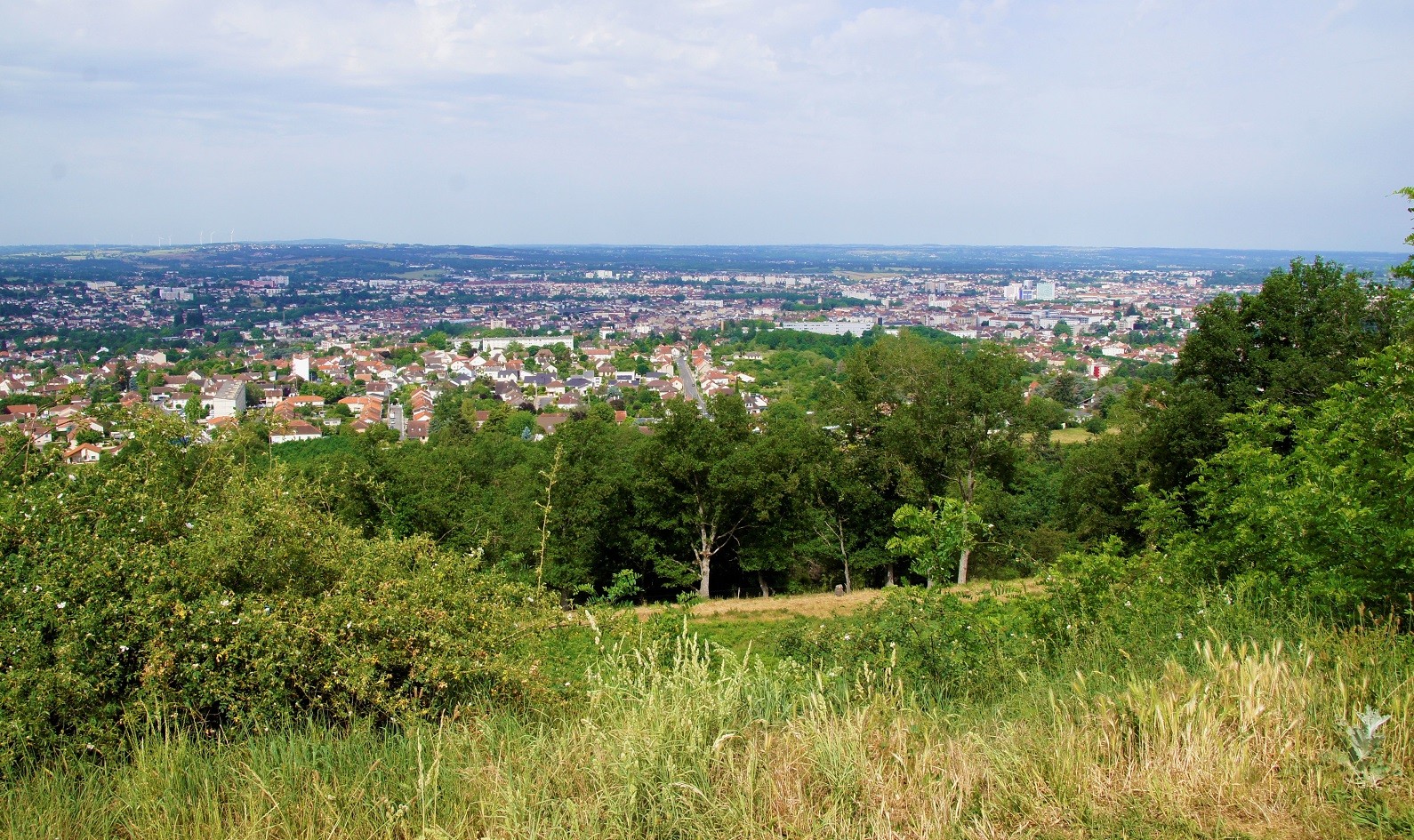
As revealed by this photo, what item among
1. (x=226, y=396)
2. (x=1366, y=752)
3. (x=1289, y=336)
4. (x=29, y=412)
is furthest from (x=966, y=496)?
(x=226, y=396)

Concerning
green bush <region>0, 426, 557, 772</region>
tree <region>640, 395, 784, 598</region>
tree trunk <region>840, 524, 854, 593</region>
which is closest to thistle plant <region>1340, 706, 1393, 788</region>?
green bush <region>0, 426, 557, 772</region>

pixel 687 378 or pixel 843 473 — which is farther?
pixel 687 378

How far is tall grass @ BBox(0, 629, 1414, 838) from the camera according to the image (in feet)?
9.69

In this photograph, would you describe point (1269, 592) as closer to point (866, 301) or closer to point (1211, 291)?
point (1211, 291)

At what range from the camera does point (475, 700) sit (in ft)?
13.5

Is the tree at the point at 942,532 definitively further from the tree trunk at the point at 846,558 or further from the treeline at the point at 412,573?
→ the tree trunk at the point at 846,558

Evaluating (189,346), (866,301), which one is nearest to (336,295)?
(189,346)

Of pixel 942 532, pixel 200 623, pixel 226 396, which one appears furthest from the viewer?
pixel 226 396

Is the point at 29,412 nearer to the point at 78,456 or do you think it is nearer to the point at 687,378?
the point at 78,456

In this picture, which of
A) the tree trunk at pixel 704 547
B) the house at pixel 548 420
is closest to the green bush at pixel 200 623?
the tree trunk at pixel 704 547

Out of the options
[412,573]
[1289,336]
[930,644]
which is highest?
[1289,336]

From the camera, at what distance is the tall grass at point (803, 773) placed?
9.69ft

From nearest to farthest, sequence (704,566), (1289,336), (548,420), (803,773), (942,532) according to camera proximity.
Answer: (803,773)
(942,532)
(1289,336)
(704,566)
(548,420)

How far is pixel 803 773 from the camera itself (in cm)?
321
